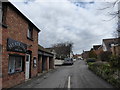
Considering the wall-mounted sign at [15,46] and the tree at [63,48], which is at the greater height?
the tree at [63,48]

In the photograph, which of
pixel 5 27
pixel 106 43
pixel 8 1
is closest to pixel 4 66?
pixel 5 27

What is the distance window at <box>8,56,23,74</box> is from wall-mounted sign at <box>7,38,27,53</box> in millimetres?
660

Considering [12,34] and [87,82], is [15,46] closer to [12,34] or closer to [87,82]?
[12,34]

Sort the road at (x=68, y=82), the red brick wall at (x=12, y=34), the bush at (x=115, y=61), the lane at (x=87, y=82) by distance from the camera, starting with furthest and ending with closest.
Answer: the road at (x=68, y=82), the lane at (x=87, y=82), the red brick wall at (x=12, y=34), the bush at (x=115, y=61)

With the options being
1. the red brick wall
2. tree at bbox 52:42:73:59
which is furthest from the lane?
tree at bbox 52:42:73:59

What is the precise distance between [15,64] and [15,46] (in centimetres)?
156

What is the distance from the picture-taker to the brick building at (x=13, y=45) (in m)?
9.27

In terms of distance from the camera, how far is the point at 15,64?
37.5 feet

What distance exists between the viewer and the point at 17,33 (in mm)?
11406

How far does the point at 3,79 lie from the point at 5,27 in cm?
329

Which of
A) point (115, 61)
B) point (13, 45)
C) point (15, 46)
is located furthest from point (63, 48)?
point (115, 61)

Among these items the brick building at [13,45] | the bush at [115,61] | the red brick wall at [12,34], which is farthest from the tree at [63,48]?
the bush at [115,61]

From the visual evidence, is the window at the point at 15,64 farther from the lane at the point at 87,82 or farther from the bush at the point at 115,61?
the bush at the point at 115,61

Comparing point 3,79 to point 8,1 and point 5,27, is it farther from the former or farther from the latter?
point 8,1
